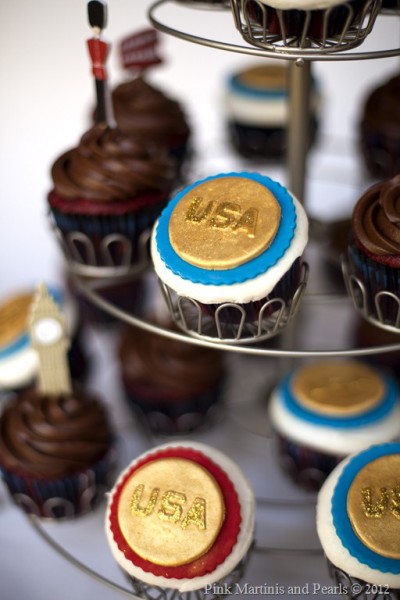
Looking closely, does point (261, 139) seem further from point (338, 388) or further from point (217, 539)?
point (217, 539)

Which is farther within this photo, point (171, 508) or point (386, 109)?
point (386, 109)

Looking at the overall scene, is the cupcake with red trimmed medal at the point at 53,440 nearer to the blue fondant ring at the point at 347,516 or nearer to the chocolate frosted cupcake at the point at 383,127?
the blue fondant ring at the point at 347,516

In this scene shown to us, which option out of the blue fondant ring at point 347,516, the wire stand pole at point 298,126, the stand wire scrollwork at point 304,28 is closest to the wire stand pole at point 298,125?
the wire stand pole at point 298,126

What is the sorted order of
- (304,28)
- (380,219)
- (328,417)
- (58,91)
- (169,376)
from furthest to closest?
(58,91)
(169,376)
(328,417)
(380,219)
(304,28)

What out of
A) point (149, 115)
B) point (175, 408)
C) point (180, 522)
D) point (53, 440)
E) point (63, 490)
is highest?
point (149, 115)

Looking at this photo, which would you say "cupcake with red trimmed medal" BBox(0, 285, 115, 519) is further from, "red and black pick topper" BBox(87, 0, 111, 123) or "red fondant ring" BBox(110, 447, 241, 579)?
"red and black pick topper" BBox(87, 0, 111, 123)

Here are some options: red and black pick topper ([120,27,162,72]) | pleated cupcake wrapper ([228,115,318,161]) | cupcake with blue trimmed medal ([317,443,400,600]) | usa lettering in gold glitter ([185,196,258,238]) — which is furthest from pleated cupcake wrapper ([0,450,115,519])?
pleated cupcake wrapper ([228,115,318,161])

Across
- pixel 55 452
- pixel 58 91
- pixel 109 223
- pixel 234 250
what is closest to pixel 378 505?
pixel 234 250

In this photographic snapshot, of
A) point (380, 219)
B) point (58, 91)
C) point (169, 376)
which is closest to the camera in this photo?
point (380, 219)
